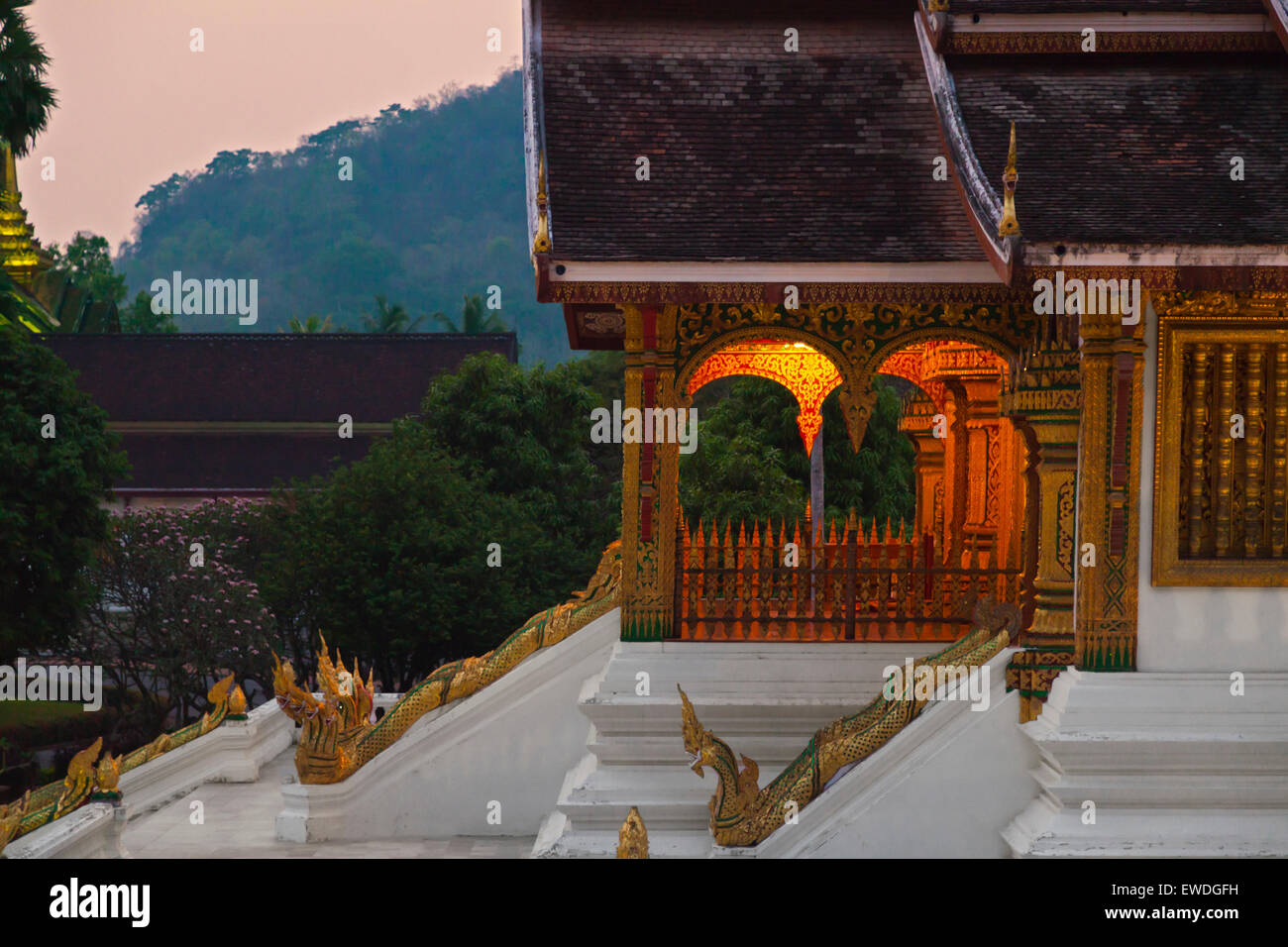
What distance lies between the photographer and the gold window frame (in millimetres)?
8602

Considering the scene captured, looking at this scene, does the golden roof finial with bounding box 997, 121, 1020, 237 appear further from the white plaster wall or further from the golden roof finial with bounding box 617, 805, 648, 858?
the golden roof finial with bounding box 617, 805, 648, 858

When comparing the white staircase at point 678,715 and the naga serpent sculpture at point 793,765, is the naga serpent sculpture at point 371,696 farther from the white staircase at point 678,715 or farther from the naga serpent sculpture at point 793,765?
the naga serpent sculpture at point 793,765

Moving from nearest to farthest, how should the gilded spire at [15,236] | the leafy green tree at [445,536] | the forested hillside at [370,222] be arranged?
the leafy green tree at [445,536] → the gilded spire at [15,236] → the forested hillside at [370,222]

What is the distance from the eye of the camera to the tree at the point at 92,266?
187ft

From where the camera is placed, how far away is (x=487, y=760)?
447 inches

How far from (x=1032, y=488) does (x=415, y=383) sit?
27509 mm

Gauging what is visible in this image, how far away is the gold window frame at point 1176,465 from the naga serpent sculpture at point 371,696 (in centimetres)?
419

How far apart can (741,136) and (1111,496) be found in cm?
364

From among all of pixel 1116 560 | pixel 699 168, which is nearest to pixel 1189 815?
pixel 1116 560

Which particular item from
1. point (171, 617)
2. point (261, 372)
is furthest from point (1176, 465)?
point (261, 372)

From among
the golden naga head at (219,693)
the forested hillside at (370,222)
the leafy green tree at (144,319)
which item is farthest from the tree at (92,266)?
the golden naga head at (219,693)

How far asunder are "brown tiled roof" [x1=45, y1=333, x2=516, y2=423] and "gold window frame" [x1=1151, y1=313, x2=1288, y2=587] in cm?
2752

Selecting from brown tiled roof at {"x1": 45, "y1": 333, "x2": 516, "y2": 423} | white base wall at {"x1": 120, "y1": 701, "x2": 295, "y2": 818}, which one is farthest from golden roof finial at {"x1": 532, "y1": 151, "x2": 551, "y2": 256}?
brown tiled roof at {"x1": 45, "y1": 333, "x2": 516, "y2": 423}

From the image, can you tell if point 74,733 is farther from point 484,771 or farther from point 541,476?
point 484,771
